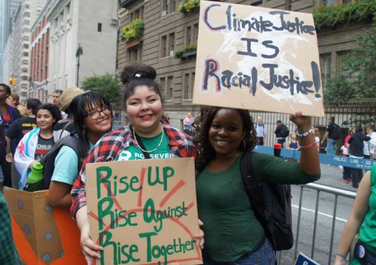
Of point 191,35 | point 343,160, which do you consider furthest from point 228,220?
point 191,35

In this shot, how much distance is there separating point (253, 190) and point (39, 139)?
3.31 meters

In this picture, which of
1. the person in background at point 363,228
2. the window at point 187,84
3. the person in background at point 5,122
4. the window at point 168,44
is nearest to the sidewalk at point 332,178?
the person in background at point 363,228

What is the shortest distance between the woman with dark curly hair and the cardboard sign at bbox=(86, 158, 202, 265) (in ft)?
0.40

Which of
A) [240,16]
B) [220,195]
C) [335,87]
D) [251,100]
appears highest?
[335,87]

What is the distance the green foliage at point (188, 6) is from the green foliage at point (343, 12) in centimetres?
994

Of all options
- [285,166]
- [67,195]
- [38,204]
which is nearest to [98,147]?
[67,195]

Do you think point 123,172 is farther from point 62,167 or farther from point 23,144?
point 23,144

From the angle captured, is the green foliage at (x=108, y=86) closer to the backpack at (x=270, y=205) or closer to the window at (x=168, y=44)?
the window at (x=168, y=44)

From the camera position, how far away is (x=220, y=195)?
2.01m

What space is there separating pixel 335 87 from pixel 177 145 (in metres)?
13.2

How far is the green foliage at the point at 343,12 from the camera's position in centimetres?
1362

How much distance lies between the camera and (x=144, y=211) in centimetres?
191

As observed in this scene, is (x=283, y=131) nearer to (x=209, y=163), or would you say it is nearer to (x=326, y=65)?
(x=326, y=65)

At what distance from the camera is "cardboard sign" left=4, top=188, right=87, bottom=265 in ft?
7.53
